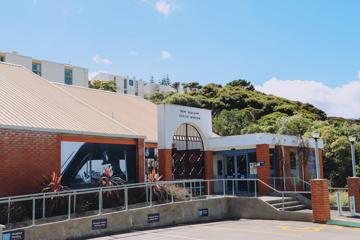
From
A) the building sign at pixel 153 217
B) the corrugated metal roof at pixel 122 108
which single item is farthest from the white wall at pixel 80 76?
the building sign at pixel 153 217

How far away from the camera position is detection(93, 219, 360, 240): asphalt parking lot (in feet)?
42.9

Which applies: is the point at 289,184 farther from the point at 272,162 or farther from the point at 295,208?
the point at 295,208

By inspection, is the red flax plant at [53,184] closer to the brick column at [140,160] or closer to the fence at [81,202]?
the fence at [81,202]

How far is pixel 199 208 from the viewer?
59.4 ft

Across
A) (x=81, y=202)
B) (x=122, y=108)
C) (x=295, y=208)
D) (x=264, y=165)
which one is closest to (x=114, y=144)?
(x=81, y=202)

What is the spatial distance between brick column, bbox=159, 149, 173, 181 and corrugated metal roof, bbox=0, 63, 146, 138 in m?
2.70

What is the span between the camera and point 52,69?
74875mm

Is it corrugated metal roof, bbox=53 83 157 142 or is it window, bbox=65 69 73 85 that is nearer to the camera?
corrugated metal roof, bbox=53 83 157 142

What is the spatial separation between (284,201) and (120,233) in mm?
9031

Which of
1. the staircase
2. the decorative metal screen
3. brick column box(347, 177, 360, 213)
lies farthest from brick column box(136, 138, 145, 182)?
brick column box(347, 177, 360, 213)

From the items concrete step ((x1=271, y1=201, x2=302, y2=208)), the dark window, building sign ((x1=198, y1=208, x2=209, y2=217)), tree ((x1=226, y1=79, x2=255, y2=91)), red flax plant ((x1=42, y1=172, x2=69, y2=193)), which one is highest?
tree ((x1=226, y1=79, x2=255, y2=91))

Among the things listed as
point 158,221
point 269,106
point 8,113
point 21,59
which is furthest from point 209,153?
point 21,59

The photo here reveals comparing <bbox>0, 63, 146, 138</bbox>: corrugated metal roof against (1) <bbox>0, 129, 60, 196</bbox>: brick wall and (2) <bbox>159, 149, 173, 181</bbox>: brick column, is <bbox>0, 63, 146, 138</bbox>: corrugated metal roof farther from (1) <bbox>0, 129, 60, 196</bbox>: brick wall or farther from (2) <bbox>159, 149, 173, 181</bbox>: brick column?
(2) <bbox>159, 149, 173, 181</bbox>: brick column

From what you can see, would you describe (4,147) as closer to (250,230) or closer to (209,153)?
(250,230)
